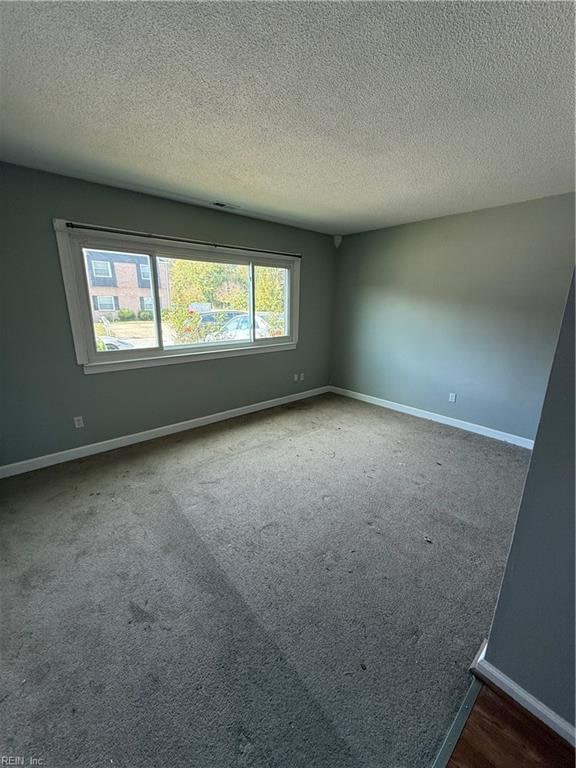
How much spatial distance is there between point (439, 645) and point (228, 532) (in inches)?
50.2

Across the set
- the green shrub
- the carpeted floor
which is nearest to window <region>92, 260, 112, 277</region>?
the green shrub

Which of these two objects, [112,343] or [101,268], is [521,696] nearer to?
[112,343]

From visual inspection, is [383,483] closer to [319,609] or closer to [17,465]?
[319,609]

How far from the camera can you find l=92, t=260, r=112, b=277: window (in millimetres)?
2779

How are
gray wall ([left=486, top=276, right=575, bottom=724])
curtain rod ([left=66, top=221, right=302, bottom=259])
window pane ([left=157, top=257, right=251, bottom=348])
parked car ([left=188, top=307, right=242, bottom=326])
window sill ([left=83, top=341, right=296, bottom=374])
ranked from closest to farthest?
gray wall ([left=486, top=276, right=575, bottom=724]) → curtain rod ([left=66, top=221, right=302, bottom=259]) → window sill ([left=83, top=341, right=296, bottom=374]) → window pane ([left=157, top=257, right=251, bottom=348]) → parked car ([left=188, top=307, right=242, bottom=326])

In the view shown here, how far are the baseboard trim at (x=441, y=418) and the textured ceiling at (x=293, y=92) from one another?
2.39 metres

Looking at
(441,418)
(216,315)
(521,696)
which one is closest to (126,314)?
(216,315)

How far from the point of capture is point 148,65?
130 cm

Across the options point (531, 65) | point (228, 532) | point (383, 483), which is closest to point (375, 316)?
point (383, 483)

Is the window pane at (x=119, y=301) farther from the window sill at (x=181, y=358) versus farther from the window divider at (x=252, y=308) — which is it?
the window divider at (x=252, y=308)

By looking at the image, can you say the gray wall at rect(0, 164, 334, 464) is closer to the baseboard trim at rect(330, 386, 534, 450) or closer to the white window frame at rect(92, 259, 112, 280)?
the white window frame at rect(92, 259, 112, 280)

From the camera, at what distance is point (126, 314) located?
9.89 feet

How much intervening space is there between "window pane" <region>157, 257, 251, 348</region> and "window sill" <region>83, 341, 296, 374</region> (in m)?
0.15

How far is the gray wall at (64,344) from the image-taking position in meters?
2.42
